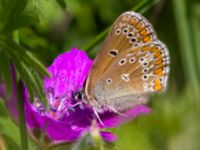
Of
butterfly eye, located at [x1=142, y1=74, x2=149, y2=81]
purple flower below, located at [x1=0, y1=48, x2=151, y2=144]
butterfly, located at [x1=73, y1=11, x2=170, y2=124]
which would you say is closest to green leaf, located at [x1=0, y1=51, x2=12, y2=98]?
purple flower below, located at [x1=0, y1=48, x2=151, y2=144]

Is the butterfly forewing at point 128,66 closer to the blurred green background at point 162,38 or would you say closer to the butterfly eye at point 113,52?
the butterfly eye at point 113,52

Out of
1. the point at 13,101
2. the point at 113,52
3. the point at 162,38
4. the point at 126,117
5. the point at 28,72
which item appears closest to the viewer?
the point at 28,72

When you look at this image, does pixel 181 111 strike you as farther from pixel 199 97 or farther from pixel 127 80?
pixel 127 80

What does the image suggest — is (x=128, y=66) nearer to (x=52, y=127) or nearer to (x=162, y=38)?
(x=52, y=127)

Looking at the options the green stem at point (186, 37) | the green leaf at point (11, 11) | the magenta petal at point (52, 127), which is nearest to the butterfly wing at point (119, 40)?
the magenta petal at point (52, 127)

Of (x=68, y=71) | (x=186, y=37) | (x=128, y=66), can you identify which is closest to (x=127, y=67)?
(x=128, y=66)

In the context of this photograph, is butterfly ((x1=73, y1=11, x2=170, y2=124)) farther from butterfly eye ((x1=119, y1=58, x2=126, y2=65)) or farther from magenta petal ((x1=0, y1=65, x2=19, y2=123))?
magenta petal ((x1=0, y1=65, x2=19, y2=123))
